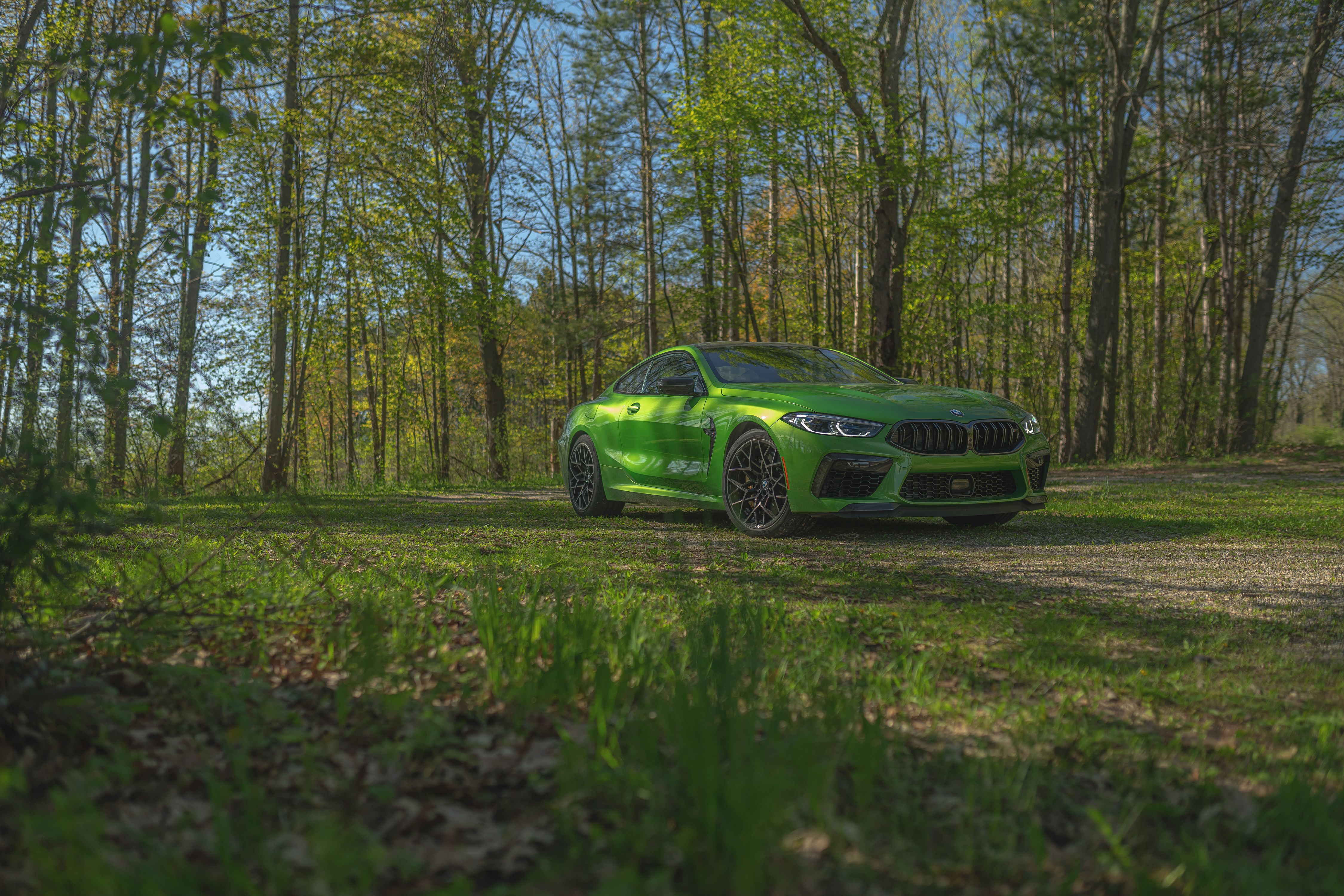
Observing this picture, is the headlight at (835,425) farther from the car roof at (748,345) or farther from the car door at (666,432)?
the car roof at (748,345)

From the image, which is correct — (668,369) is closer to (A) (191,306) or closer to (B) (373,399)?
(A) (191,306)

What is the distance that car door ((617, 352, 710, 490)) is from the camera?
7.41 m

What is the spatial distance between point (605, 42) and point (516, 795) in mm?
23149

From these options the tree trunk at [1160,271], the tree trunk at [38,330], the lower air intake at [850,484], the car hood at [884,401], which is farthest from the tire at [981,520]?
the tree trunk at [1160,271]

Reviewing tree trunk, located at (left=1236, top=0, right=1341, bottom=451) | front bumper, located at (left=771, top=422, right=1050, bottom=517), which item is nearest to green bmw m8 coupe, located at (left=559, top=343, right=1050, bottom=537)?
front bumper, located at (left=771, top=422, right=1050, bottom=517)

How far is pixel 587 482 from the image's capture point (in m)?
8.77

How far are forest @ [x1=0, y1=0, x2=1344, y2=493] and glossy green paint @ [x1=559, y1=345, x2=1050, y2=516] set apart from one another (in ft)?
10.7

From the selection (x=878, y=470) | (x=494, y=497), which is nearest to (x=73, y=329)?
(x=878, y=470)

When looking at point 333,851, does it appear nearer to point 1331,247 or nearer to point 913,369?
point 913,369

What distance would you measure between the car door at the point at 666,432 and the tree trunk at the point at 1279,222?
1314cm

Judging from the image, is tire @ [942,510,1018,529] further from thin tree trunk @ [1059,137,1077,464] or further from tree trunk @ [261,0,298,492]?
thin tree trunk @ [1059,137,1077,464]

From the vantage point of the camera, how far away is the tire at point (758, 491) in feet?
21.5

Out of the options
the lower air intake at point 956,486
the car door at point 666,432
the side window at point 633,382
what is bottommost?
the lower air intake at point 956,486

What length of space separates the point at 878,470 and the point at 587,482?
3416 millimetres
